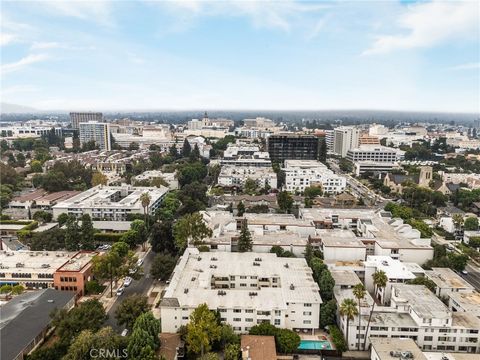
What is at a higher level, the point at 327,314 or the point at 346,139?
the point at 346,139

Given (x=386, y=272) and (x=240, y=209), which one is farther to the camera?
(x=240, y=209)

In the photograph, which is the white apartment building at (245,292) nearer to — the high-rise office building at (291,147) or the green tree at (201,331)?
the green tree at (201,331)

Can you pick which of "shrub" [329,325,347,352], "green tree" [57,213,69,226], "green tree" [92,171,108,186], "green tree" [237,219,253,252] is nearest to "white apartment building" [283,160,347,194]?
"green tree" [92,171,108,186]

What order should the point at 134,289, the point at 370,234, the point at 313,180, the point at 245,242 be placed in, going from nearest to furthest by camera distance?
the point at 134,289, the point at 245,242, the point at 370,234, the point at 313,180

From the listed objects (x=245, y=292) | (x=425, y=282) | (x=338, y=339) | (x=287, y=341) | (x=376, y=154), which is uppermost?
(x=376, y=154)

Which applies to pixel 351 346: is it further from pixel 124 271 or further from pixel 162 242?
pixel 162 242

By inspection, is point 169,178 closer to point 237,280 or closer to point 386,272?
point 237,280

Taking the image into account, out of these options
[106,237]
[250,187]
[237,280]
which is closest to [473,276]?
[237,280]
